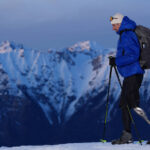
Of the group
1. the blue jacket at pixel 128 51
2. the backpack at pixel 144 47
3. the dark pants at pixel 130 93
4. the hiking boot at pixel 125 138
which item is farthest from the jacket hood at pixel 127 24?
the hiking boot at pixel 125 138

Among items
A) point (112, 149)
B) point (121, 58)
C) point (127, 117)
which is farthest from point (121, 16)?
point (112, 149)

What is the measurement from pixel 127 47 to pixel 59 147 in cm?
362

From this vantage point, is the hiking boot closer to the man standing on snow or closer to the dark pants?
the man standing on snow

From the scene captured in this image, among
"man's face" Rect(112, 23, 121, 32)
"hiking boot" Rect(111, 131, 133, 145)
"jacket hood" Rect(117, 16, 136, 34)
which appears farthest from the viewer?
"hiking boot" Rect(111, 131, 133, 145)

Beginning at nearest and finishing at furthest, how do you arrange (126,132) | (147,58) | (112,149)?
1. (112,149)
2. (147,58)
3. (126,132)

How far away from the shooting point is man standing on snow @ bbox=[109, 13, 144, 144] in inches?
407

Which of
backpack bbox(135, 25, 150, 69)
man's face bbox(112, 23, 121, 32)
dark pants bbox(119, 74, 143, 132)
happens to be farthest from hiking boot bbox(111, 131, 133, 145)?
man's face bbox(112, 23, 121, 32)

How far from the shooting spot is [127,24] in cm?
1058

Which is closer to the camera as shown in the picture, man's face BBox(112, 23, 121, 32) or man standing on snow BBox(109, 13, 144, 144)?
man standing on snow BBox(109, 13, 144, 144)

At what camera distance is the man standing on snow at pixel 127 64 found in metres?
10.3

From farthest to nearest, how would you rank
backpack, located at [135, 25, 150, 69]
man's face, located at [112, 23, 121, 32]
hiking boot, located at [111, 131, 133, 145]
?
1. hiking boot, located at [111, 131, 133, 145]
2. man's face, located at [112, 23, 121, 32]
3. backpack, located at [135, 25, 150, 69]

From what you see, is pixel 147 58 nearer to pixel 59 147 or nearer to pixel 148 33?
pixel 148 33

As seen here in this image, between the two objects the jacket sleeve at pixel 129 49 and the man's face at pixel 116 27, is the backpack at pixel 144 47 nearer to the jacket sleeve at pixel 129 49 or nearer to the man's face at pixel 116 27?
the jacket sleeve at pixel 129 49

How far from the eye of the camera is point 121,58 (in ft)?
34.5
